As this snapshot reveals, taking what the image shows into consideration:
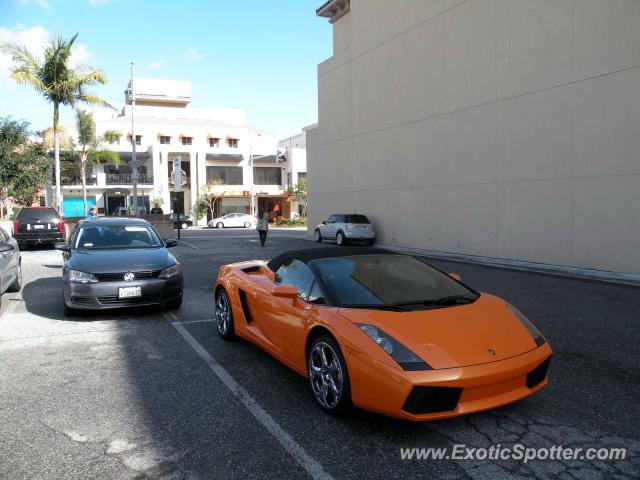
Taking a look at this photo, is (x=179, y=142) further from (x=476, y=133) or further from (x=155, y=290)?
(x=155, y=290)

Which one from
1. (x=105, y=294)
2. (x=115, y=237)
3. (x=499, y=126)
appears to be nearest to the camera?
(x=105, y=294)

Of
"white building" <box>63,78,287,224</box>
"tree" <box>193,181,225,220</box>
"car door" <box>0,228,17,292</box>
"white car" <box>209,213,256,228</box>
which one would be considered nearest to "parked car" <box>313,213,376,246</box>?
"car door" <box>0,228,17,292</box>

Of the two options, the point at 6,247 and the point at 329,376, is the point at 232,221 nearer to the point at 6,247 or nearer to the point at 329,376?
the point at 6,247

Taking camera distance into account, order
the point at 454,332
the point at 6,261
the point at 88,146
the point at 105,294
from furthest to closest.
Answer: the point at 88,146
the point at 6,261
the point at 105,294
the point at 454,332

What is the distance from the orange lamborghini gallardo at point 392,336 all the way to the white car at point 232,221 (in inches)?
1586

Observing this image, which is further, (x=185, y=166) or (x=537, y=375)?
(x=185, y=166)

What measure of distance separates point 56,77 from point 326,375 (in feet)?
92.6

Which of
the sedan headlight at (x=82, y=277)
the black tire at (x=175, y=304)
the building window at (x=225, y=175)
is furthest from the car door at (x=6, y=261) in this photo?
the building window at (x=225, y=175)

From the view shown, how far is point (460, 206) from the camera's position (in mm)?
17703

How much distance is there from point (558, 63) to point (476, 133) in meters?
3.53

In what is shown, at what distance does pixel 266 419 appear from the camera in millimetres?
3842

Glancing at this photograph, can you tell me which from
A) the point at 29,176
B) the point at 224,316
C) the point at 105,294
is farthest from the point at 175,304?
the point at 29,176

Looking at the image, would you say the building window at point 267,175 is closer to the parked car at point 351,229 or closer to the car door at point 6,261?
the parked car at point 351,229

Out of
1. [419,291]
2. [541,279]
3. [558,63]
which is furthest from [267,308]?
[558,63]
